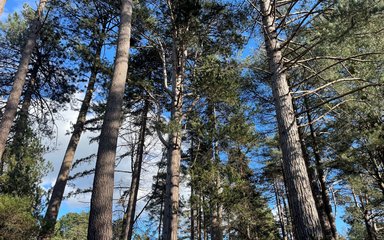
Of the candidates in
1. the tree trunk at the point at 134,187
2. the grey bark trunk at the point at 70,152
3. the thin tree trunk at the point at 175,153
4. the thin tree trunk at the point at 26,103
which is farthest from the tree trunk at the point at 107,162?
the thin tree trunk at the point at 26,103

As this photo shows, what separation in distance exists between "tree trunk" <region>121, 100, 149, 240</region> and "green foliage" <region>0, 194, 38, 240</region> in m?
3.84

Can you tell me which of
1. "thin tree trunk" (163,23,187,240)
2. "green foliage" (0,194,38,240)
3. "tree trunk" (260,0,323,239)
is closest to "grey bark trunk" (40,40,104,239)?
"green foliage" (0,194,38,240)

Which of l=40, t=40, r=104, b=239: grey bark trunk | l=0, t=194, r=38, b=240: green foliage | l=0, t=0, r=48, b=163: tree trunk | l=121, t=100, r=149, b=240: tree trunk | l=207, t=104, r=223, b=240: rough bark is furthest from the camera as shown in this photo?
l=121, t=100, r=149, b=240: tree trunk

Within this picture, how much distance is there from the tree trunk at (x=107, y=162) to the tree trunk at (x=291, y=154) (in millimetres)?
2768

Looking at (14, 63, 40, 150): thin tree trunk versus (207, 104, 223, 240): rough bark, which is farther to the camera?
(14, 63, 40, 150): thin tree trunk

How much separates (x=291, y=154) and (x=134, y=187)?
7.40m

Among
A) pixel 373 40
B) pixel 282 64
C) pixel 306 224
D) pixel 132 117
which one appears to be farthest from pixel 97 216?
pixel 132 117

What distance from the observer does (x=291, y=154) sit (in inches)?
183

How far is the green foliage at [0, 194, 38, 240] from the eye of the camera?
17.7 ft

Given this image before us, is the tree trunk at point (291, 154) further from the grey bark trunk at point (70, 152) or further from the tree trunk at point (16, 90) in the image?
the tree trunk at point (16, 90)

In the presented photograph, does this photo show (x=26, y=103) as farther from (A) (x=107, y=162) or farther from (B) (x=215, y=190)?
(A) (x=107, y=162)

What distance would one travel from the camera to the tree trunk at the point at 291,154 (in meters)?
4.02

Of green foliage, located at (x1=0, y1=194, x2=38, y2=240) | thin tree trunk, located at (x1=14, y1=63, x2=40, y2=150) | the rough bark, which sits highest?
thin tree trunk, located at (x1=14, y1=63, x2=40, y2=150)

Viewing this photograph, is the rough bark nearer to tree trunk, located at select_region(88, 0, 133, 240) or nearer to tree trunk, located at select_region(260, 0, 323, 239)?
tree trunk, located at select_region(260, 0, 323, 239)
